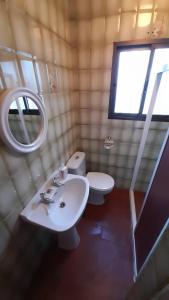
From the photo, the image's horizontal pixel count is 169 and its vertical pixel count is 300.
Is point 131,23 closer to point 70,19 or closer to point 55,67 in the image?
point 70,19

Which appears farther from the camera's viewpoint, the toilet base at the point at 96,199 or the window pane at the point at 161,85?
the toilet base at the point at 96,199

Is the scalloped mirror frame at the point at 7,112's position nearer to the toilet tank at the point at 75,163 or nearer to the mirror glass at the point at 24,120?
the mirror glass at the point at 24,120

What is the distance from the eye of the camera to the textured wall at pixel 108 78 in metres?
1.25

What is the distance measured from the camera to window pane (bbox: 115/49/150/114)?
147 cm

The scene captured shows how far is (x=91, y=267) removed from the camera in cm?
131

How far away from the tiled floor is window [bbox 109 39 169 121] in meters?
1.48

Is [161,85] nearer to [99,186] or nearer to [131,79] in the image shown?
[131,79]

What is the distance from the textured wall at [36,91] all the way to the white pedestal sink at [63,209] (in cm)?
8

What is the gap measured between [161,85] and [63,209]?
5.70 ft

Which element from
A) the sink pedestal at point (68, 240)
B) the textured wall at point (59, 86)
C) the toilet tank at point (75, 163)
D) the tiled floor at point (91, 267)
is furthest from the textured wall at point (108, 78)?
the sink pedestal at point (68, 240)

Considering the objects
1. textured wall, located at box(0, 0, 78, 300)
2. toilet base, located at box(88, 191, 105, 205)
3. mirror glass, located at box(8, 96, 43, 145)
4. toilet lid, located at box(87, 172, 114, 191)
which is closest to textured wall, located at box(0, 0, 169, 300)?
textured wall, located at box(0, 0, 78, 300)

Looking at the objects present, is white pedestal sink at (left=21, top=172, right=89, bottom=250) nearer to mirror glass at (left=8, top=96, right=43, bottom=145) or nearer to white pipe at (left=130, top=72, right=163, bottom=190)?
mirror glass at (left=8, top=96, right=43, bottom=145)

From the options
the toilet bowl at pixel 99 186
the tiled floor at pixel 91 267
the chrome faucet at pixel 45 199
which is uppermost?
the chrome faucet at pixel 45 199

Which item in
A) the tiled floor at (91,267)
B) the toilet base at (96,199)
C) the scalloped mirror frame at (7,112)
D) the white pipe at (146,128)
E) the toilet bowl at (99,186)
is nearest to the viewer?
the scalloped mirror frame at (7,112)
